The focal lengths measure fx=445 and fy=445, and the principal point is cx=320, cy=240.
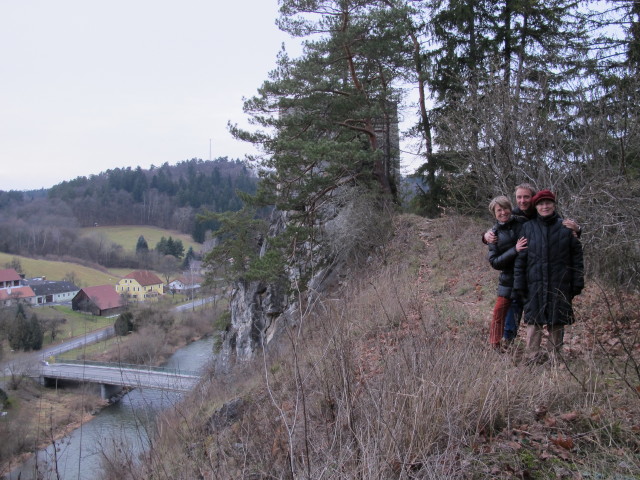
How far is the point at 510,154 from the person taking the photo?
27.8 ft

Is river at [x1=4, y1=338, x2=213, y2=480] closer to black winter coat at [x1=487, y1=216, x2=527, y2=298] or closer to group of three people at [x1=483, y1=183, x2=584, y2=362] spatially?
group of three people at [x1=483, y1=183, x2=584, y2=362]

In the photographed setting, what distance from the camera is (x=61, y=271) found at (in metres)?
58.7

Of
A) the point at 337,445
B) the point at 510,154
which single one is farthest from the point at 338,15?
the point at 337,445

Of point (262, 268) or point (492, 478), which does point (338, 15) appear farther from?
point (492, 478)

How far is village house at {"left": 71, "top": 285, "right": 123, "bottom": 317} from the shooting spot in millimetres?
37562

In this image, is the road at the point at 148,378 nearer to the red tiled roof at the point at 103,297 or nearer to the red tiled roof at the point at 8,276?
the red tiled roof at the point at 103,297

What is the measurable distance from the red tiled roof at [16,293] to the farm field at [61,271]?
837 cm

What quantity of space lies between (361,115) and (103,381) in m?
9.29

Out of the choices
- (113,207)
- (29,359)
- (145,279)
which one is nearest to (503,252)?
(29,359)

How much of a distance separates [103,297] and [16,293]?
7842 millimetres

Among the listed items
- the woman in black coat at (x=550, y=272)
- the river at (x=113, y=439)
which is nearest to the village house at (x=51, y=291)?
the river at (x=113, y=439)

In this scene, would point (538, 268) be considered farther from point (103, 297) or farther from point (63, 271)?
point (63, 271)

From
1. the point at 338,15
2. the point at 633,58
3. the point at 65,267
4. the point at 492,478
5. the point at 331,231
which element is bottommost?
the point at 65,267

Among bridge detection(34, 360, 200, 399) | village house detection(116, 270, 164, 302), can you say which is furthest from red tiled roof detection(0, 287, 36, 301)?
bridge detection(34, 360, 200, 399)
